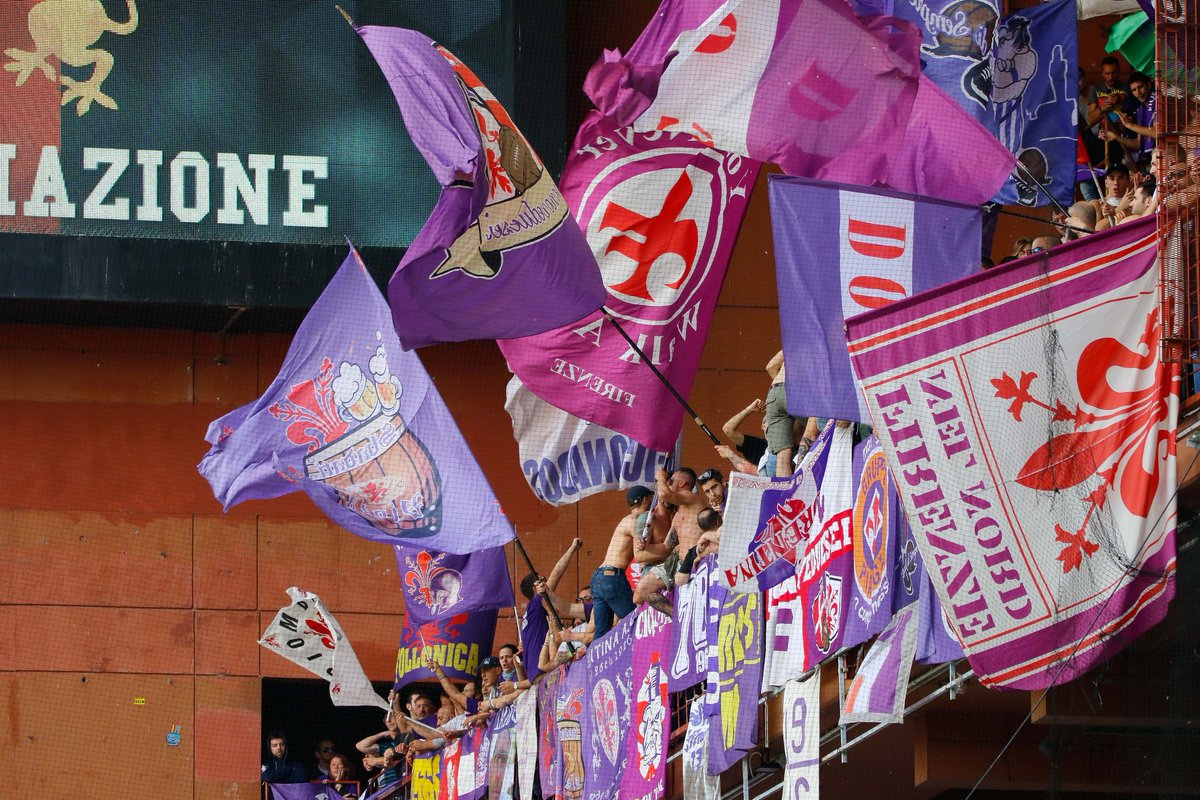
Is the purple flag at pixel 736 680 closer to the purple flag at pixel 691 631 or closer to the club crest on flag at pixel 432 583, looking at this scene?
the purple flag at pixel 691 631

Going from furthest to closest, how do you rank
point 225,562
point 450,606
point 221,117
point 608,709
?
point 225,562
point 221,117
point 450,606
point 608,709

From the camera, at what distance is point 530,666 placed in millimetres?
15680

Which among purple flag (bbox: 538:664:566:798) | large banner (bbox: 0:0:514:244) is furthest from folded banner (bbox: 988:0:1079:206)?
large banner (bbox: 0:0:514:244)

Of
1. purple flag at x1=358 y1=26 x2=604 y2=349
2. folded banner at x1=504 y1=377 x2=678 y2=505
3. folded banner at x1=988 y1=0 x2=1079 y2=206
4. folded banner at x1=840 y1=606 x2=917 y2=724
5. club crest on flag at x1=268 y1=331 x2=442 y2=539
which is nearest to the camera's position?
folded banner at x1=840 y1=606 x2=917 y2=724

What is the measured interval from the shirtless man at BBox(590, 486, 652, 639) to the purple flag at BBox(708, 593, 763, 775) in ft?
7.70

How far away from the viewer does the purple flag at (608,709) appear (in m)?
12.6

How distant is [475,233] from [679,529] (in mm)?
2866

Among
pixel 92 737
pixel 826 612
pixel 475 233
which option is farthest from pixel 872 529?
pixel 92 737

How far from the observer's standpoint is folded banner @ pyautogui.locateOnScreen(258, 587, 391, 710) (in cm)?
1870

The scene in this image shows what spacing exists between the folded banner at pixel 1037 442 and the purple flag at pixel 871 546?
1.65 m

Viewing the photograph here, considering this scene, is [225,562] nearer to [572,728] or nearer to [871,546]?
[572,728]

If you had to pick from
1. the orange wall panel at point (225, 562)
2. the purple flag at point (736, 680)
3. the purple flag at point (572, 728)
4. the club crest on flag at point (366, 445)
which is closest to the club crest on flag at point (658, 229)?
the purple flag at point (736, 680)

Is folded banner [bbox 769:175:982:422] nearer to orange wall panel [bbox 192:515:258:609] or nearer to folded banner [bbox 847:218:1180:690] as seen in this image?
folded banner [bbox 847:218:1180:690]

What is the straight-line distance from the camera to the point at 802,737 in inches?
394
